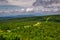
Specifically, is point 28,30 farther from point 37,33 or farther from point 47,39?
point 47,39

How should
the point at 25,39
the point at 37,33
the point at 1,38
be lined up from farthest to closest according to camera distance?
the point at 37,33
the point at 25,39
the point at 1,38

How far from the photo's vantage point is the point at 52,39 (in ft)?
96.8

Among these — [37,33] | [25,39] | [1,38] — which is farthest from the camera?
[37,33]

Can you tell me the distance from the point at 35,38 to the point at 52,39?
3.03 metres

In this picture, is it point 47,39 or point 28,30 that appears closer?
point 47,39

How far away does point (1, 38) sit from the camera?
26.3 m

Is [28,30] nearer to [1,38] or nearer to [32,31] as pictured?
[32,31]

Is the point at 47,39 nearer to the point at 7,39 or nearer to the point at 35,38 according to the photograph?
the point at 35,38

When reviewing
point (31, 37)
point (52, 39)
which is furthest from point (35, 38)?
point (52, 39)

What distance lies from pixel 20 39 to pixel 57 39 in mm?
7200

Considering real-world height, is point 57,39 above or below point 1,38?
below

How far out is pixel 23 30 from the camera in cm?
3434

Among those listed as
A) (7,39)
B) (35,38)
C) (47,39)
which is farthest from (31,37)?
(7,39)

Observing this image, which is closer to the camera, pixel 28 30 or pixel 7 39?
pixel 7 39
